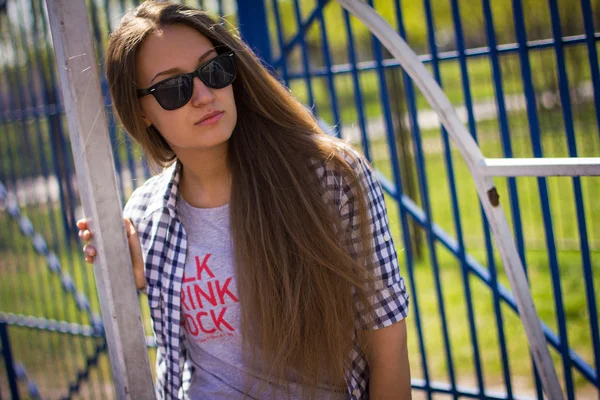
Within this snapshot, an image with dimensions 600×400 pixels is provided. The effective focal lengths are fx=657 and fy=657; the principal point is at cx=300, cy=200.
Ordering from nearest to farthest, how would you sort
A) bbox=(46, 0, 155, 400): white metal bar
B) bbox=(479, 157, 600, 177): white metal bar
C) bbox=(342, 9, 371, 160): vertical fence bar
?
bbox=(46, 0, 155, 400): white metal bar < bbox=(479, 157, 600, 177): white metal bar < bbox=(342, 9, 371, 160): vertical fence bar

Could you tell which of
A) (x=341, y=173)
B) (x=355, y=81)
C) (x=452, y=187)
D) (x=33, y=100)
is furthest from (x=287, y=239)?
(x=33, y=100)

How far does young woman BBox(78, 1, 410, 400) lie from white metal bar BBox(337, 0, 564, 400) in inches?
11.2

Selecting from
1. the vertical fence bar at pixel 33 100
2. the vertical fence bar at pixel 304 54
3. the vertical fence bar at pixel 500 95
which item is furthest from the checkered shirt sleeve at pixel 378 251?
the vertical fence bar at pixel 33 100

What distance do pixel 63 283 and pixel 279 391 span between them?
2.41 meters

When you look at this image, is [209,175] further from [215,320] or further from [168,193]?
[215,320]

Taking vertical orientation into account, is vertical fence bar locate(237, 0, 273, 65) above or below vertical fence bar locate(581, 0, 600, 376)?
above

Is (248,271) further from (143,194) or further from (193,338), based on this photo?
(143,194)

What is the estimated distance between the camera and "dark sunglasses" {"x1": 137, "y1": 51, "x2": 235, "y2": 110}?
1.95 meters

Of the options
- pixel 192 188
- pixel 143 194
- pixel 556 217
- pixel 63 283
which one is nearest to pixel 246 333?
pixel 192 188

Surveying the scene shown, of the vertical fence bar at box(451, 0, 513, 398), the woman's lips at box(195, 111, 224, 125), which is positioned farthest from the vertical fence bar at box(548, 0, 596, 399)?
the woman's lips at box(195, 111, 224, 125)

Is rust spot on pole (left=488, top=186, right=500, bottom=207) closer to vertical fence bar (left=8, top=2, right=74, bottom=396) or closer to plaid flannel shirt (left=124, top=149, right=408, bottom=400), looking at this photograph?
plaid flannel shirt (left=124, top=149, right=408, bottom=400)

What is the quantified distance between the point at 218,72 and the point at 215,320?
0.76m

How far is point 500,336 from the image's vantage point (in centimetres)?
238

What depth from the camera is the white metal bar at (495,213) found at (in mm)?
1882
